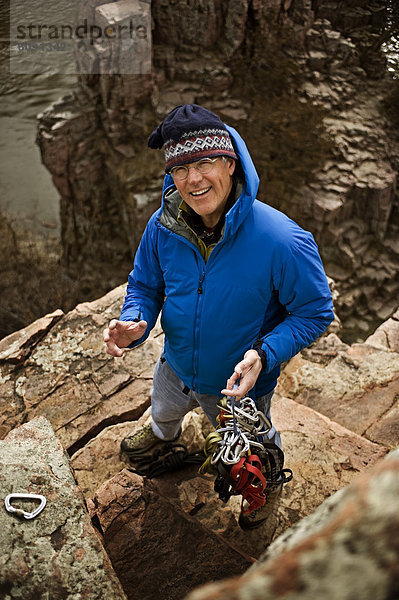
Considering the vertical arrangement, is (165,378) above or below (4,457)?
below

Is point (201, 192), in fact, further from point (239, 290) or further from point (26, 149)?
point (26, 149)

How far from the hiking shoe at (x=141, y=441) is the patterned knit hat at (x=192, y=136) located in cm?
172

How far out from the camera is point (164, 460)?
3012 mm

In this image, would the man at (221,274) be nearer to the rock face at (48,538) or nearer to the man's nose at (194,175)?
the man's nose at (194,175)

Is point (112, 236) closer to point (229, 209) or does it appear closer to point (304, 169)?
point (304, 169)

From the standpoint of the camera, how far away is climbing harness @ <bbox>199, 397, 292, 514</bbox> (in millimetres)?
2111

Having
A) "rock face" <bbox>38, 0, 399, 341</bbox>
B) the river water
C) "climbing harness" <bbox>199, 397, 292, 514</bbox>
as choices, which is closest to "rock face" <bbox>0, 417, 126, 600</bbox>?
"climbing harness" <bbox>199, 397, 292, 514</bbox>

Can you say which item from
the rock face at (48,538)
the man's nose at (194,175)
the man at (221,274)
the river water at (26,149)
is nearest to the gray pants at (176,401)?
the man at (221,274)

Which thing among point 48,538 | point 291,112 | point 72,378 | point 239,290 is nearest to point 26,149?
point 291,112

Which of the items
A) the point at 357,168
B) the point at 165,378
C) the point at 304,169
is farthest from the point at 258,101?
the point at 165,378

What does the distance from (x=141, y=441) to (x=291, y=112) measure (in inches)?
398

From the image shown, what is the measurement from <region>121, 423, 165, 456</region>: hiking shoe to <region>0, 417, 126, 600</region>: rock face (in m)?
1.07

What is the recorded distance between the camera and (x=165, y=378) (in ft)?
8.93

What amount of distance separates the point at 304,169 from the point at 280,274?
10121mm
